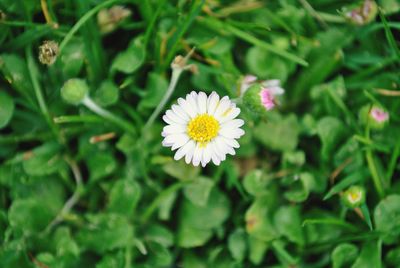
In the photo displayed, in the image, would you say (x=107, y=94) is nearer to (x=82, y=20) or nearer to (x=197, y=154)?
(x=82, y=20)

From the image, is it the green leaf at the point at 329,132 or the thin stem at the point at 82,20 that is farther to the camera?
the green leaf at the point at 329,132

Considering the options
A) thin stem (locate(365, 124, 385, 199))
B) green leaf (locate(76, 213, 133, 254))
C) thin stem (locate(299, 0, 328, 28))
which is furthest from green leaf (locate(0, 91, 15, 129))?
thin stem (locate(365, 124, 385, 199))

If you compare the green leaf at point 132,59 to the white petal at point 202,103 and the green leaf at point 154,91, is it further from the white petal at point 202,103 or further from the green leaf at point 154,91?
the white petal at point 202,103

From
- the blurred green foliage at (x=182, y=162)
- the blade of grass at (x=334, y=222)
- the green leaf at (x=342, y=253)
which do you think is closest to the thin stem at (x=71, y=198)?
the blurred green foliage at (x=182, y=162)

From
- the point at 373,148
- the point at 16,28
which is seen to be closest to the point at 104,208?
the point at 16,28

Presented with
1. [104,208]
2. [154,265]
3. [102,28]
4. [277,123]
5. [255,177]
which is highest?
[102,28]

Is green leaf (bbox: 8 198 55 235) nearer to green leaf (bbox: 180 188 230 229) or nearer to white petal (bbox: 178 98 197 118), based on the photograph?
green leaf (bbox: 180 188 230 229)

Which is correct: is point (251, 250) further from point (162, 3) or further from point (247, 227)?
point (162, 3)
